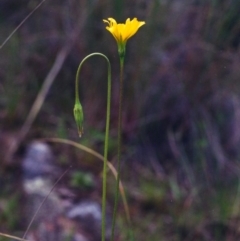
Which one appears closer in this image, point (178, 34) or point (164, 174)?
point (164, 174)

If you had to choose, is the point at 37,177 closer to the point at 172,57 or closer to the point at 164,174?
the point at 164,174

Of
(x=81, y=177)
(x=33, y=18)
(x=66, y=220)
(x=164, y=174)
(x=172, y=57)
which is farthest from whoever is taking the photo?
(x=33, y=18)

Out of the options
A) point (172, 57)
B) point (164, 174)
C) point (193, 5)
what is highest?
point (193, 5)

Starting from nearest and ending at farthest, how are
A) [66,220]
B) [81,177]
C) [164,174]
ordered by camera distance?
[66,220] → [81,177] → [164,174]

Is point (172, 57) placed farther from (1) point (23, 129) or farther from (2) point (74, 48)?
(1) point (23, 129)

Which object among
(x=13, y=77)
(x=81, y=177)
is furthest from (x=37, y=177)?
(x=13, y=77)

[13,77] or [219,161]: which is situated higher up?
[13,77]

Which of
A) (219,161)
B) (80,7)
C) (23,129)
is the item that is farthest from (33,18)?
(219,161)
